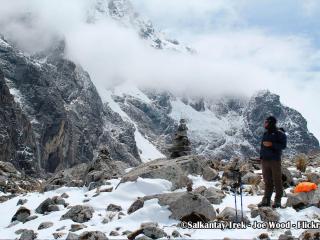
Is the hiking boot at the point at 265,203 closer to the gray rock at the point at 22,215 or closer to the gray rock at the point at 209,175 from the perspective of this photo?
the gray rock at the point at 209,175

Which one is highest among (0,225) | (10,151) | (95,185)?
(10,151)

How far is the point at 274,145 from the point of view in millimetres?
14805

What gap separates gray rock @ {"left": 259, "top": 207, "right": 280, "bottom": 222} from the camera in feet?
43.8

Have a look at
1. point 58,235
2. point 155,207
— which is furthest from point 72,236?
point 155,207

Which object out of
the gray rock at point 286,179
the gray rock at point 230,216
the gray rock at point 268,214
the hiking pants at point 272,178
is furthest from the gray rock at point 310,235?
the gray rock at point 286,179

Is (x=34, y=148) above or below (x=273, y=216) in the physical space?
above

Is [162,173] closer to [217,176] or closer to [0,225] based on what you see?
[217,176]

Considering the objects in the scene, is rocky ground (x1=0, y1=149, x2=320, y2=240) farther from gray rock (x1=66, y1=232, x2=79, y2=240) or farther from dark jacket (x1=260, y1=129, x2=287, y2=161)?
dark jacket (x1=260, y1=129, x2=287, y2=161)

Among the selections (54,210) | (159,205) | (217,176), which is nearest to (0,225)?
(54,210)

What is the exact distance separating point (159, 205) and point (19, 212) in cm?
469

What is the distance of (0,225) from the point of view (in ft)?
54.6

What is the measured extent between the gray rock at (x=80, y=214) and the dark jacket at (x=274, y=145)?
16.1 feet

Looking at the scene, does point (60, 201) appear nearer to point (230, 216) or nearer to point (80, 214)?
point (80, 214)

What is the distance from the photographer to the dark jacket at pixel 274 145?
48.5 feet
